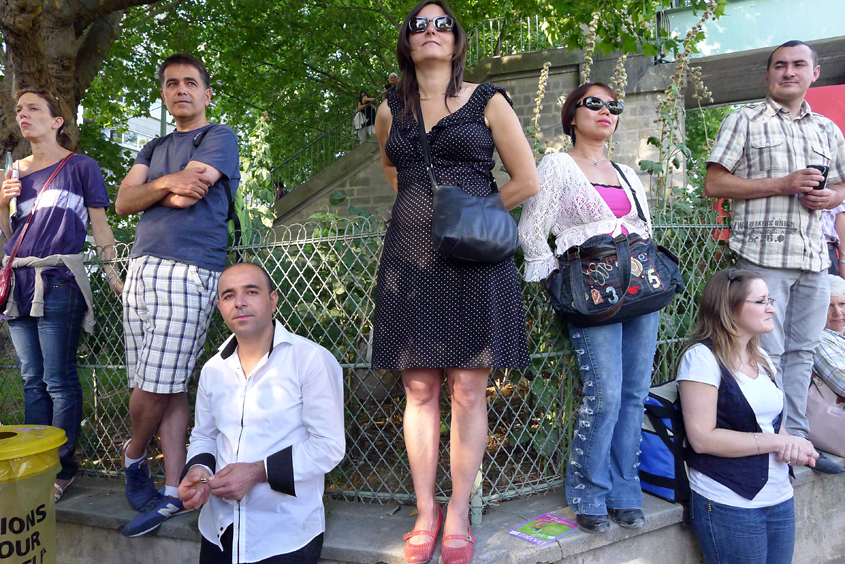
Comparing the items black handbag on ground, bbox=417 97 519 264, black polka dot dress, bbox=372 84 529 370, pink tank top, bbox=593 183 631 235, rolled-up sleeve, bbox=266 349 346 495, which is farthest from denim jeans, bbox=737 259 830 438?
rolled-up sleeve, bbox=266 349 346 495

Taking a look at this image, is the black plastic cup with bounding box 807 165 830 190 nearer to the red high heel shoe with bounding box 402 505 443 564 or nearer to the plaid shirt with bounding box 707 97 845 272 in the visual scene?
the plaid shirt with bounding box 707 97 845 272

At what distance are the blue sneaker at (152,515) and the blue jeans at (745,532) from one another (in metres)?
2.34

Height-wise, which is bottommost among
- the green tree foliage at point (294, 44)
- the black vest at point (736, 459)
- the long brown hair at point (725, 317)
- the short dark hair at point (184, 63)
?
the black vest at point (736, 459)

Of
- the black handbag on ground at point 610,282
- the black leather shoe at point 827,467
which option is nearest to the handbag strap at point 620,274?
the black handbag on ground at point 610,282

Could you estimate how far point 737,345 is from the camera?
264 cm

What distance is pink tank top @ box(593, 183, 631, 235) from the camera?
2631 millimetres

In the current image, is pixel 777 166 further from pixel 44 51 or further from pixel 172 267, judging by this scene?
pixel 44 51

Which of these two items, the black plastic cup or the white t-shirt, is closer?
the white t-shirt

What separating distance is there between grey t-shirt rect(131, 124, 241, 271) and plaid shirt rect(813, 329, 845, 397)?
3423 mm

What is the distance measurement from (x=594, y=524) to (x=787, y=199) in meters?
2.07

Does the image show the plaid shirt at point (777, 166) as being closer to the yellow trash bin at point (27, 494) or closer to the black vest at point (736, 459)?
the black vest at point (736, 459)

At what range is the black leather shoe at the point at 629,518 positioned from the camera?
2.61 meters

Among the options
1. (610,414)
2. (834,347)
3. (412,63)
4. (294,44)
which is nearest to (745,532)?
(610,414)

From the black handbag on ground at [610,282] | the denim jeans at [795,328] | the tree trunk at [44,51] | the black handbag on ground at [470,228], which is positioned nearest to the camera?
the black handbag on ground at [470,228]
